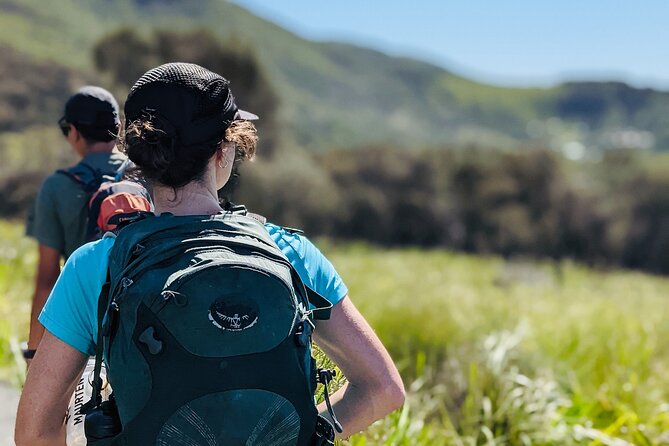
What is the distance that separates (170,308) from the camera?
1666 millimetres

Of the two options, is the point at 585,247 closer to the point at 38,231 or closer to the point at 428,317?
the point at 428,317

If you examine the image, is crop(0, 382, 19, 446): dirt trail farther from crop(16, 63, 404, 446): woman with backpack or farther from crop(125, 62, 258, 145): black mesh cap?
crop(125, 62, 258, 145): black mesh cap

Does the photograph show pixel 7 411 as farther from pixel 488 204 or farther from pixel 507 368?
pixel 488 204

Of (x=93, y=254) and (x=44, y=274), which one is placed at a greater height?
(x=93, y=254)

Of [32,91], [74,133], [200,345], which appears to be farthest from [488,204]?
[200,345]

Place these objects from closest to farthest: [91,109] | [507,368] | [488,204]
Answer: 1. [91,109]
2. [507,368]
3. [488,204]

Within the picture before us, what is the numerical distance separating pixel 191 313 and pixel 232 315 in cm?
8

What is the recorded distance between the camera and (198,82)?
188cm

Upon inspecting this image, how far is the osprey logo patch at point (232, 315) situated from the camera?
1686 mm

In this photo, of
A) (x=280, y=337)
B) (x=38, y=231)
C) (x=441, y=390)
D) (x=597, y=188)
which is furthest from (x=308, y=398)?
(x=597, y=188)

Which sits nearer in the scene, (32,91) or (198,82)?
(198,82)

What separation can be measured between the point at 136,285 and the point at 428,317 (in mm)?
5979

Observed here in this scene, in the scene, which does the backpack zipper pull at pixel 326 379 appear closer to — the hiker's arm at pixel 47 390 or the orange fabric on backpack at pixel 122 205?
the hiker's arm at pixel 47 390

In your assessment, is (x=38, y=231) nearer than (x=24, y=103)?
Yes
